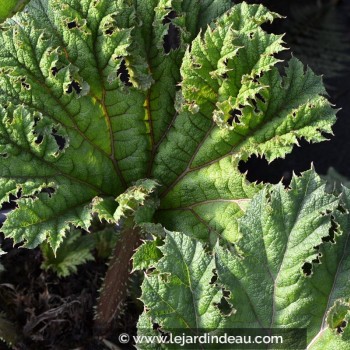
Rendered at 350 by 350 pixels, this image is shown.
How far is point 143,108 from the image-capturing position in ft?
4.75

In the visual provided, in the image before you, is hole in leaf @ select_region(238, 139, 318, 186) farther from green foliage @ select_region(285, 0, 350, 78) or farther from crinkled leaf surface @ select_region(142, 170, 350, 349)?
crinkled leaf surface @ select_region(142, 170, 350, 349)

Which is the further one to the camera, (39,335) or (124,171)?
(39,335)

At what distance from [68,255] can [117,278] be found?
0.28 metres

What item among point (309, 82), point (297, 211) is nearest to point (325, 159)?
point (309, 82)

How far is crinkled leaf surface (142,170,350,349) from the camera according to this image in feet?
3.89

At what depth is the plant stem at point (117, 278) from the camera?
1.49 m

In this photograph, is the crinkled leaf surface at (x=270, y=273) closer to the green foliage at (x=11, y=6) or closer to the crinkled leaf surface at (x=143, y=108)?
the crinkled leaf surface at (x=143, y=108)

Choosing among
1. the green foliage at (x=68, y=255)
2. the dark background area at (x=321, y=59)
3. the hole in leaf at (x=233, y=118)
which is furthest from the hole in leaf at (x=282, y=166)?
the green foliage at (x=68, y=255)

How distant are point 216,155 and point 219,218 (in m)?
0.15

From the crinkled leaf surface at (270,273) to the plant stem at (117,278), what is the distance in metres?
0.30

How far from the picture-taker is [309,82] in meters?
1.36

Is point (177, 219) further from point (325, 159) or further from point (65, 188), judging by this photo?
point (325, 159)

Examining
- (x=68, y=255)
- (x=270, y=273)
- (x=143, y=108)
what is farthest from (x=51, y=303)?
(x=270, y=273)

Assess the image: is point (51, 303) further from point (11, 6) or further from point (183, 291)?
point (11, 6)
